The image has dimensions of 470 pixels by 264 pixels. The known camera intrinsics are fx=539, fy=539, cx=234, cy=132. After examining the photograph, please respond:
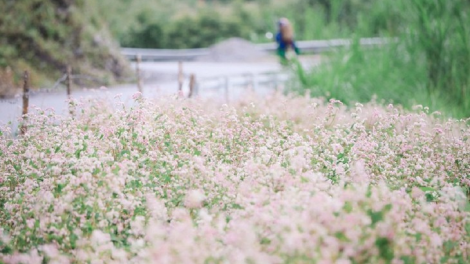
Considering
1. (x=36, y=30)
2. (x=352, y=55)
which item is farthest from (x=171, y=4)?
(x=352, y=55)

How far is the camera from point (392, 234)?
12.4ft

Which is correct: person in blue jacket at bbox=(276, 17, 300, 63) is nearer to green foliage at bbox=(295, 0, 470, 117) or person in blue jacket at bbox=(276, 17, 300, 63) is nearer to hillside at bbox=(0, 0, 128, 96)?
green foliage at bbox=(295, 0, 470, 117)

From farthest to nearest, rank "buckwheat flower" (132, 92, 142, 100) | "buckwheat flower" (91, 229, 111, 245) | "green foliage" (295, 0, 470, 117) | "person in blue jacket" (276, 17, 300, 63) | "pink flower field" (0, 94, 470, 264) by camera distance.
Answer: "person in blue jacket" (276, 17, 300, 63), "green foliage" (295, 0, 470, 117), "buckwheat flower" (132, 92, 142, 100), "buckwheat flower" (91, 229, 111, 245), "pink flower field" (0, 94, 470, 264)

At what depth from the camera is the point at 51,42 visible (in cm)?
1658

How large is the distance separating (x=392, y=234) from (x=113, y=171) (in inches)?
107

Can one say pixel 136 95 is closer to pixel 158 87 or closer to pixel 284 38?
pixel 158 87

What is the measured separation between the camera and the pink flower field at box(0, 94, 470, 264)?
12.5ft

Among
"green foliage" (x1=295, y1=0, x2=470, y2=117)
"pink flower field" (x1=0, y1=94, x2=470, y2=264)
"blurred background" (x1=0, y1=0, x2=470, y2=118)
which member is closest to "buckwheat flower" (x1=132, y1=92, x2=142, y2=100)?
"pink flower field" (x1=0, y1=94, x2=470, y2=264)

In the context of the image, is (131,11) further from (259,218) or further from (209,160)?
(259,218)

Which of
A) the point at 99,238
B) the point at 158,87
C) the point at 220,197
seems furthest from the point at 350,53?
the point at 99,238

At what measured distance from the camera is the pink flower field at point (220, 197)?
3.79m

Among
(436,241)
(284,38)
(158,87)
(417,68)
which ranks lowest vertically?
(436,241)

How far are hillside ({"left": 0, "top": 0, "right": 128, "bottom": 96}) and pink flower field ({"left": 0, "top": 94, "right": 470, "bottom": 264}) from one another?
8826mm

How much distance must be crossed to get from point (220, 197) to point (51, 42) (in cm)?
1287
